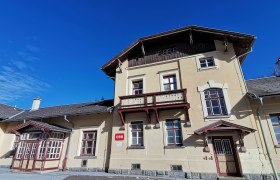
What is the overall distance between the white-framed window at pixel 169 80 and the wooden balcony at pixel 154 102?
1281 millimetres

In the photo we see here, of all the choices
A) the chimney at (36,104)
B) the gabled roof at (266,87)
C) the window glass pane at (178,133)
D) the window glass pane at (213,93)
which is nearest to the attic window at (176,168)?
the window glass pane at (178,133)

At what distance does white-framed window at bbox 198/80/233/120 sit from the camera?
10.3 metres

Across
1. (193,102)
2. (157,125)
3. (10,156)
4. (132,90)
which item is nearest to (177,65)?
(193,102)

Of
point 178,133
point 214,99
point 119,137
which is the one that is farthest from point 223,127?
point 119,137

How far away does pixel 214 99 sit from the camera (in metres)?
10.8

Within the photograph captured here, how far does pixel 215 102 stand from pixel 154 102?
4028mm

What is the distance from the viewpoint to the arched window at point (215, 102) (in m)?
10.4

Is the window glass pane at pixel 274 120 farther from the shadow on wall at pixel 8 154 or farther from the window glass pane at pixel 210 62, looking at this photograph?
the shadow on wall at pixel 8 154

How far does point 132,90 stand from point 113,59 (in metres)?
3.42

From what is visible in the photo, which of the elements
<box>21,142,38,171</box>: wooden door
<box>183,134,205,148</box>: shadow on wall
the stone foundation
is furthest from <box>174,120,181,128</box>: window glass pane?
<box>21,142,38,171</box>: wooden door

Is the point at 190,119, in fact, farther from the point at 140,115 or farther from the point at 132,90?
the point at 132,90

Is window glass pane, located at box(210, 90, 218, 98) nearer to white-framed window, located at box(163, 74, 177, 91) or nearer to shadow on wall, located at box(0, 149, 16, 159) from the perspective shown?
white-framed window, located at box(163, 74, 177, 91)

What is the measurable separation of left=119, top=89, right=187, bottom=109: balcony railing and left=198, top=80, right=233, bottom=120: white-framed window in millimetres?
1430

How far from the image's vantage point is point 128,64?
14.5 meters
